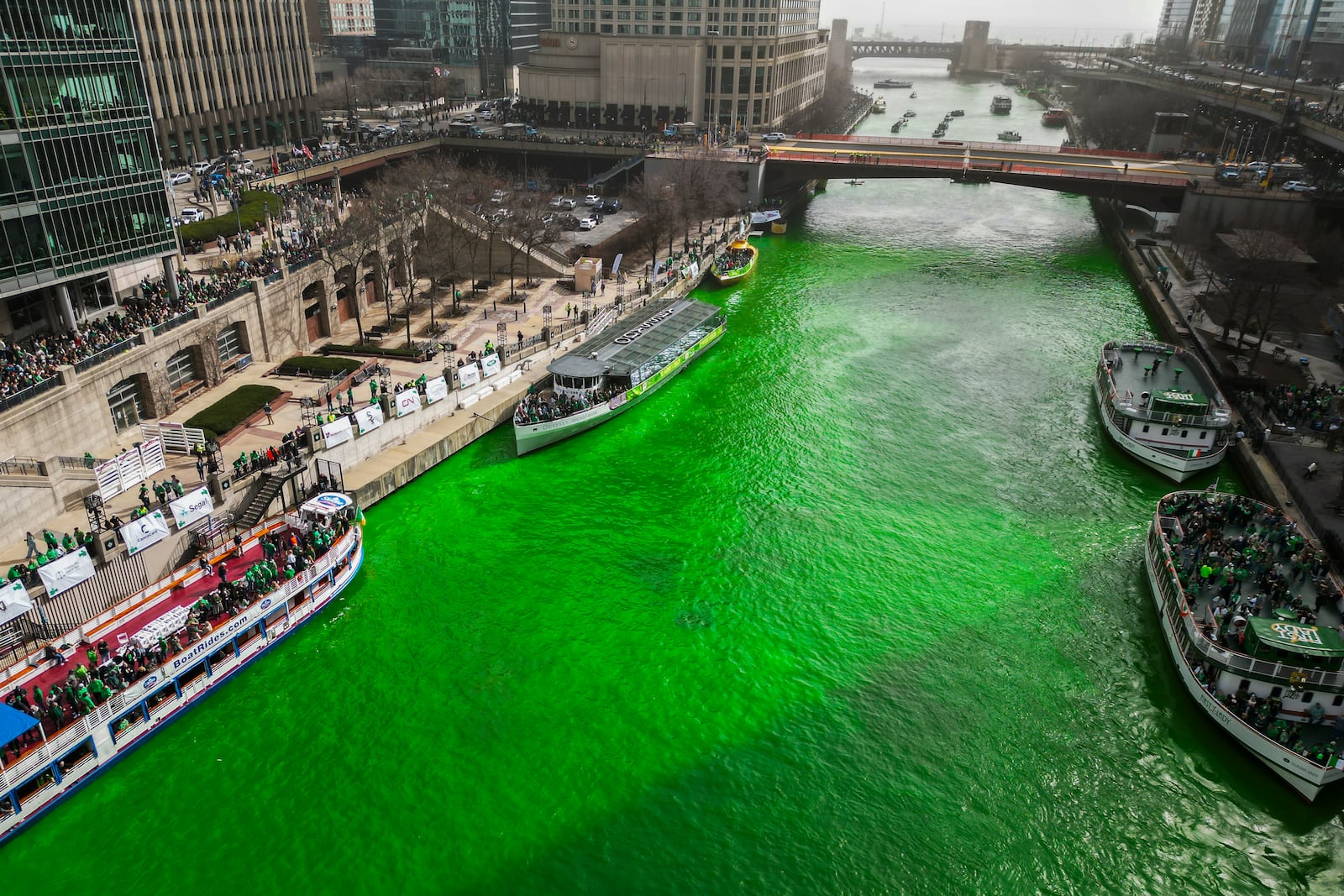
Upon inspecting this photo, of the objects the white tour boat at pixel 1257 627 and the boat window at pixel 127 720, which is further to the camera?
the white tour boat at pixel 1257 627

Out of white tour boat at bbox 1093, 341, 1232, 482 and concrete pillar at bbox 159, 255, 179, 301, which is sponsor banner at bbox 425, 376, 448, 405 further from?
white tour boat at bbox 1093, 341, 1232, 482

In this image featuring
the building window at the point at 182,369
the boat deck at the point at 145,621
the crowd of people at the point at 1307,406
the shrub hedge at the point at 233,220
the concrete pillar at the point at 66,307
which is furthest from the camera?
the shrub hedge at the point at 233,220

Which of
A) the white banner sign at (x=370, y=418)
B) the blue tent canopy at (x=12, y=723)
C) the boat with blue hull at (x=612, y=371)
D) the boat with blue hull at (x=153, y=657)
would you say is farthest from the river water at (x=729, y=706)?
the white banner sign at (x=370, y=418)

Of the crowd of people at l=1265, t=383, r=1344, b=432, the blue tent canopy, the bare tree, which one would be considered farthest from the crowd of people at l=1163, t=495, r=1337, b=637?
the bare tree

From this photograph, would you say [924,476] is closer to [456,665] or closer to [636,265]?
[456,665]

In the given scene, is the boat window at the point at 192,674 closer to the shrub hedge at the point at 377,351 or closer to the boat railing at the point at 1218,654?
the shrub hedge at the point at 377,351

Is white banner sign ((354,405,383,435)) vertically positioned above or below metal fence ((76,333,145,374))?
below

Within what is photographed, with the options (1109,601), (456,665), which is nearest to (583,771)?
(456,665)
